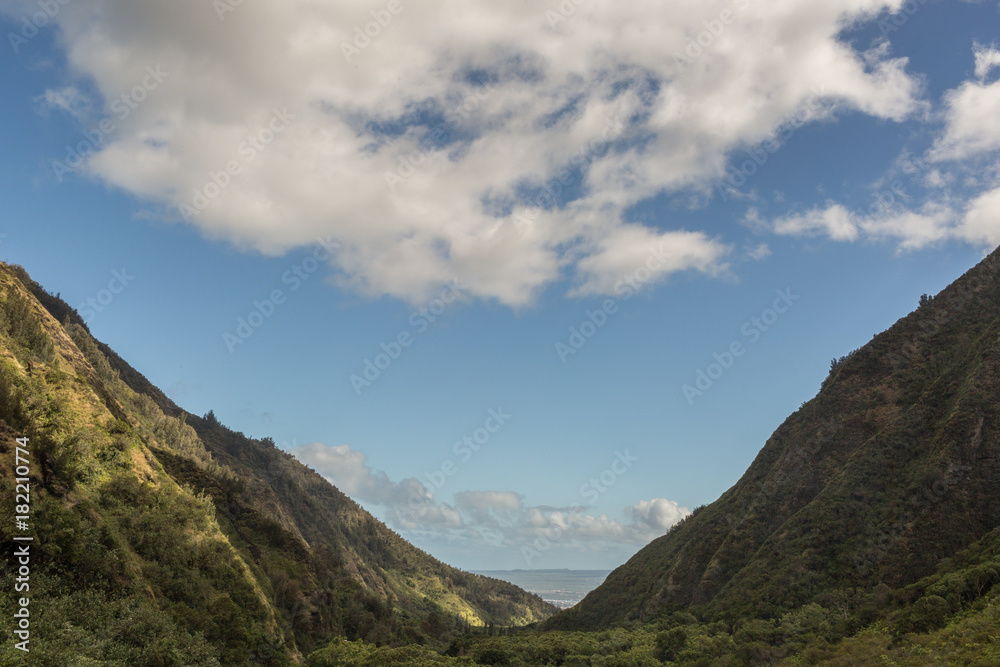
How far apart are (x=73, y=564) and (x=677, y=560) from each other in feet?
324

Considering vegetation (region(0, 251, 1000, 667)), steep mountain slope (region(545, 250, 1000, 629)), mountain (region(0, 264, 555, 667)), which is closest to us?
mountain (region(0, 264, 555, 667))

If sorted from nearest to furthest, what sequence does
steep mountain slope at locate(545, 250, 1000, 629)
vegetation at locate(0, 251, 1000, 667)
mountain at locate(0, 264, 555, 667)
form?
mountain at locate(0, 264, 555, 667) → vegetation at locate(0, 251, 1000, 667) → steep mountain slope at locate(545, 250, 1000, 629)

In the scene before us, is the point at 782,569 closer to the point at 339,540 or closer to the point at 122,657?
the point at 122,657

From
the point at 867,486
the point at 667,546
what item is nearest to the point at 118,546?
the point at 867,486

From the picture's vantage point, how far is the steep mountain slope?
202ft

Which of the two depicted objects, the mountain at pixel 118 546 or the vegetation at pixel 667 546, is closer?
the mountain at pixel 118 546

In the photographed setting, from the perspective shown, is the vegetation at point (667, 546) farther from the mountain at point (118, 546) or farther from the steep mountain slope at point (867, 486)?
the steep mountain slope at point (867, 486)

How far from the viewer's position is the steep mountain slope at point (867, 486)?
6166 centimetres

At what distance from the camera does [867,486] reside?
72938mm

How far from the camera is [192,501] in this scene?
5534 centimetres

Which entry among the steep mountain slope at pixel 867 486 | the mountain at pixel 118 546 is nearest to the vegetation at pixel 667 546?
the mountain at pixel 118 546

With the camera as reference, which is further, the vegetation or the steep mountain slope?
the steep mountain slope

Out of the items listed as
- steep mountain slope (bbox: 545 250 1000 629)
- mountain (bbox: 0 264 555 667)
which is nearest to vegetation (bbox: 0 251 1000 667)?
mountain (bbox: 0 264 555 667)

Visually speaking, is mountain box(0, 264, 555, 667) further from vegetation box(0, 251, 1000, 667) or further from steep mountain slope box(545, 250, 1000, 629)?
steep mountain slope box(545, 250, 1000, 629)
